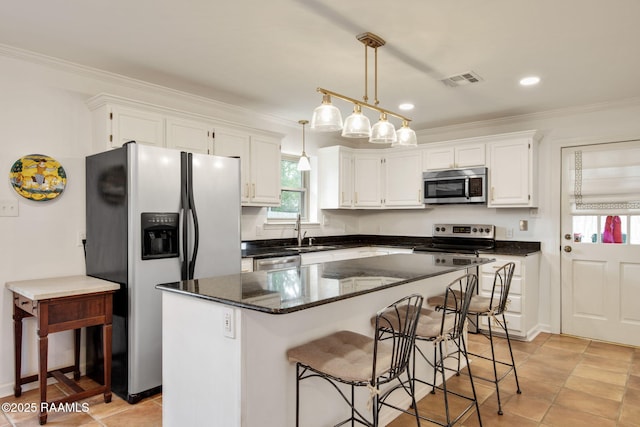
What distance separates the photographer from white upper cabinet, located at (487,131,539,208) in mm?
4281

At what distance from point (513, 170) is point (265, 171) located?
268 cm

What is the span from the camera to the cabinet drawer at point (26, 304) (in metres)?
2.49

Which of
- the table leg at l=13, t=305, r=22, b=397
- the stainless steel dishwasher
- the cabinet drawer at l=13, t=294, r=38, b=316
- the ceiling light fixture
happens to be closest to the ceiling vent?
the ceiling light fixture

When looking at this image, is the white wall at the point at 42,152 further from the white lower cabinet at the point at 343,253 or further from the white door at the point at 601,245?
the white door at the point at 601,245

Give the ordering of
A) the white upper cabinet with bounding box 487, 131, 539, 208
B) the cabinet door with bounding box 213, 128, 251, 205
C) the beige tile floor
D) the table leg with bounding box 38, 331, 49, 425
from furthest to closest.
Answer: the white upper cabinet with bounding box 487, 131, 539, 208 < the cabinet door with bounding box 213, 128, 251, 205 < the beige tile floor < the table leg with bounding box 38, 331, 49, 425

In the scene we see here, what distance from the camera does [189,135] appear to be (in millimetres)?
3529

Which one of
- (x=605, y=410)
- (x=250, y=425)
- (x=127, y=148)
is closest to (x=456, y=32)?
(x=127, y=148)

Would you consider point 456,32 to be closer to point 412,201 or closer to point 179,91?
point 179,91

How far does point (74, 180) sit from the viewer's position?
3152 mm

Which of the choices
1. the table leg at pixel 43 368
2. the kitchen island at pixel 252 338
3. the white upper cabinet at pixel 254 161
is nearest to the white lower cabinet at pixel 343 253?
the white upper cabinet at pixel 254 161

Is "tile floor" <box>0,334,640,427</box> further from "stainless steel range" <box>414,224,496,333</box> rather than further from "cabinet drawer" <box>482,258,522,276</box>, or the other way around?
"stainless steel range" <box>414,224,496,333</box>

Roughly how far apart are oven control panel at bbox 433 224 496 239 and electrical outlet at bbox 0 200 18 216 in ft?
14.3

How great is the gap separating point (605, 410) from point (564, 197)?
2.40 meters

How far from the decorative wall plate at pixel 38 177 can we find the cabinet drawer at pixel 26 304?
0.72 m
